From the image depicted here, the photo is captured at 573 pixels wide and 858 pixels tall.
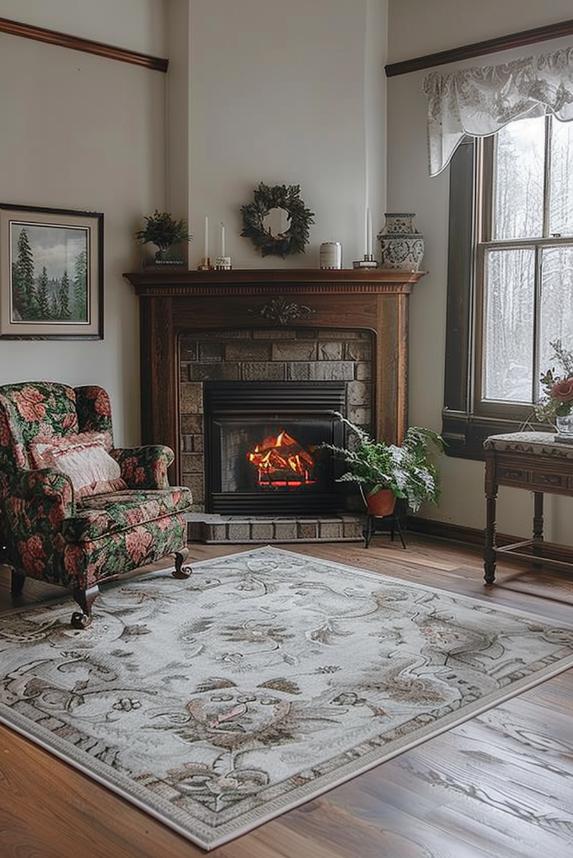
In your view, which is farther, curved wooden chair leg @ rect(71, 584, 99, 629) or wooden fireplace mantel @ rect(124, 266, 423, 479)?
wooden fireplace mantel @ rect(124, 266, 423, 479)

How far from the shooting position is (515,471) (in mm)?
4742

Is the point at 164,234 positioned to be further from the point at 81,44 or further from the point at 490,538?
the point at 490,538

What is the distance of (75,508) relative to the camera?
4.43 meters

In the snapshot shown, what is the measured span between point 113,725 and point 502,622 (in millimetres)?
1867

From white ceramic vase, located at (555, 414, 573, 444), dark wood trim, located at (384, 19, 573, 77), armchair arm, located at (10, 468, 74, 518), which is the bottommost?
armchair arm, located at (10, 468, 74, 518)

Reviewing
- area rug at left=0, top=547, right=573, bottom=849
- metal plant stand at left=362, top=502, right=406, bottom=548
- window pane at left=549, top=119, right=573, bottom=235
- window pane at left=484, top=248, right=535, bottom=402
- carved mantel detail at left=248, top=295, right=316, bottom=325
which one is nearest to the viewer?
area rug at left=0, top=547, right=573, bottom=849

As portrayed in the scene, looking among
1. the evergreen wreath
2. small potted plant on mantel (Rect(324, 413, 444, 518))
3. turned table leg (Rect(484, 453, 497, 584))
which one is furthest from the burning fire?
turned table leg (Rect(484, 453, 497, 584))

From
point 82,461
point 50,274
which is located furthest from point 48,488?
point 50,274

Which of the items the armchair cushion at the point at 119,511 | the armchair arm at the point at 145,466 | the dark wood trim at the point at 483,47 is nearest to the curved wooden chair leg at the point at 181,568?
the armchair cushion at the point at 119,511

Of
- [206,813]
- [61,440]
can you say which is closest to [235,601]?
[61,440]

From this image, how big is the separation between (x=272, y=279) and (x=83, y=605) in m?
2.37

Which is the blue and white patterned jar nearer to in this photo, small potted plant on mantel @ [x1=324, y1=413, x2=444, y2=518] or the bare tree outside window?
the bare tree outside window

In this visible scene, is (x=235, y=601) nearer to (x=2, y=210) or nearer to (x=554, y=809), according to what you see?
(x=554, y=809)

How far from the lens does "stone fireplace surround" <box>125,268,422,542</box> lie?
5.78 meters
